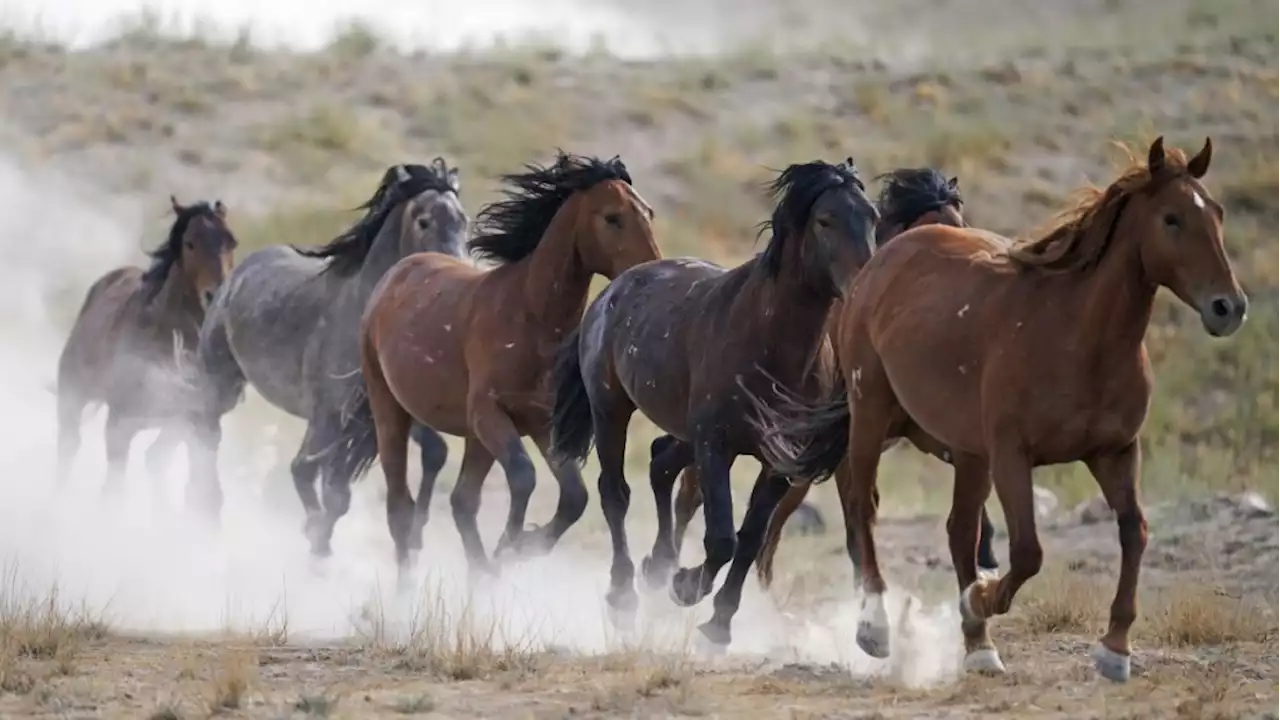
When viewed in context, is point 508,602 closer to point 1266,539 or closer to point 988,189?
point 1266,539

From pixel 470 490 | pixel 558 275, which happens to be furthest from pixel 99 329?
pixel 558 275

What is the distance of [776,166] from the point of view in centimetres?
2923

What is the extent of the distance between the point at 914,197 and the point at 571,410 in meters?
2.12

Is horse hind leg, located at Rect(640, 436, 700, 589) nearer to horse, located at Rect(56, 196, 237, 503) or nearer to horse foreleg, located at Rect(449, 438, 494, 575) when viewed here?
horse foreleg, located at Rect(449, 438, 494, 575)

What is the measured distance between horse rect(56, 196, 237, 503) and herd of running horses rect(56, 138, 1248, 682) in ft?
0.10

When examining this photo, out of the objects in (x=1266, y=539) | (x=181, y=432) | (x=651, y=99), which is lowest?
(x=1266, y=539)

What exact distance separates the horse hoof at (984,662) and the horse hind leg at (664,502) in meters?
2.37

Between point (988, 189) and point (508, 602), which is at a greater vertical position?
point (988, 189)

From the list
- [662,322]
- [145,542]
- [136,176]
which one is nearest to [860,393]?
[662,322]

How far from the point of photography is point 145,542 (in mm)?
13352

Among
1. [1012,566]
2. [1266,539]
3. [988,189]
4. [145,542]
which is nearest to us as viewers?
[1012,566]

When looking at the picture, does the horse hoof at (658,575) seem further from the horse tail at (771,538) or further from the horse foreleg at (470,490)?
the horse foreleg at (470,490)

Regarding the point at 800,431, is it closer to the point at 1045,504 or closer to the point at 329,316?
the point at 329,316

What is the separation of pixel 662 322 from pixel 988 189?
19.3m
